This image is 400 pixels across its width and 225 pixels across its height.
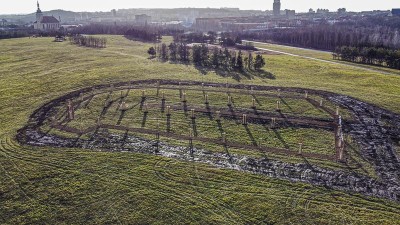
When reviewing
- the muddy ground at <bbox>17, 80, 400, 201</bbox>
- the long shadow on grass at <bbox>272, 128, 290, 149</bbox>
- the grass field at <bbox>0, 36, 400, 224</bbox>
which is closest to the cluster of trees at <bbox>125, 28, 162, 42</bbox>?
the muddy ground at <bbox>17, 80, 400, 201</bbox>

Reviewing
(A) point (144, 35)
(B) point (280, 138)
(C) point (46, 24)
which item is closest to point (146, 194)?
(B) point (280, 138)

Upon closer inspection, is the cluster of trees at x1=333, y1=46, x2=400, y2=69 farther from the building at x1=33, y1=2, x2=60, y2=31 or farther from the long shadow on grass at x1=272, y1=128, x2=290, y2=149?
the building at x1=33, y1=2, x2=60, y2=31

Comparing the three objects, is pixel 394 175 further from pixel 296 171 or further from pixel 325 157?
pixel 296 171

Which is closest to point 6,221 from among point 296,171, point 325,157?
point 296,171

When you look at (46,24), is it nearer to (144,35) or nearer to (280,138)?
(144,35)

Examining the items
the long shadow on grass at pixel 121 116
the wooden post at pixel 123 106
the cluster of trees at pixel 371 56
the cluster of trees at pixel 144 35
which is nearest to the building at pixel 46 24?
the cluster of trees at pixel 144 35
